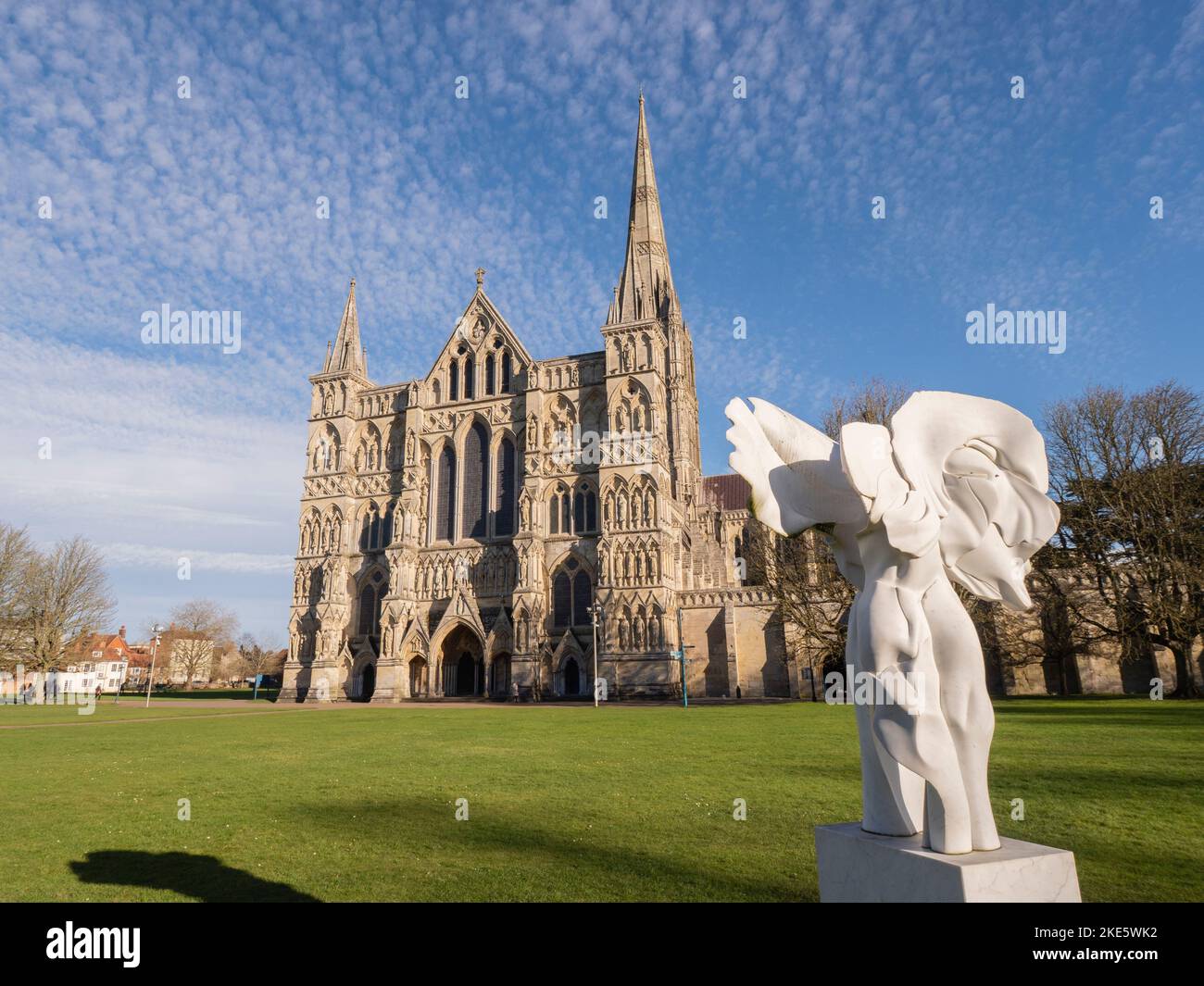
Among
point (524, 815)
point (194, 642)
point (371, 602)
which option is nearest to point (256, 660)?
point (194, 642)

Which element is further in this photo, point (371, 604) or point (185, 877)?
point (371, 604)

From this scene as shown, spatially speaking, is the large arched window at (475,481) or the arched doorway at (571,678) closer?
the arched doorway at (571,678)

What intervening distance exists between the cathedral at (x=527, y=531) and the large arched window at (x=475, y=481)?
0.36 ft

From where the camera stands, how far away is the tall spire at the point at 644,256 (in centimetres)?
4659

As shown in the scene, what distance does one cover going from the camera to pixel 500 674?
1671 inches

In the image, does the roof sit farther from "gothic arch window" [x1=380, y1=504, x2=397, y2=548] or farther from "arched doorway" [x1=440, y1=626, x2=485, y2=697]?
"gothic arch window" [x1=380, y1=504, x2=397, y2=548]

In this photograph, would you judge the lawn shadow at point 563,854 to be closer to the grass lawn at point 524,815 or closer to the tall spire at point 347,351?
the grass lawn at point 524,815

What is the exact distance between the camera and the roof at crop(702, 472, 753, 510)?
5390 centimetres

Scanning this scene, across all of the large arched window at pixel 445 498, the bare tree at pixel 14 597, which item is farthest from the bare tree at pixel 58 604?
the large arched window at pixel 445 498

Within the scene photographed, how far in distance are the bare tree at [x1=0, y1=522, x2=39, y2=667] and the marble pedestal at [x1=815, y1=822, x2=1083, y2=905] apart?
53.9 metres

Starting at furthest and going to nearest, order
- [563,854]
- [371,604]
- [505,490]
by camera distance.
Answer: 1. [371,604]
2. [505,490]
3. [563,854]

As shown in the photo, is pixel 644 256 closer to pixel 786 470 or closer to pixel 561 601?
pixel 561 601

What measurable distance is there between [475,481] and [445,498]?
2.29 m
